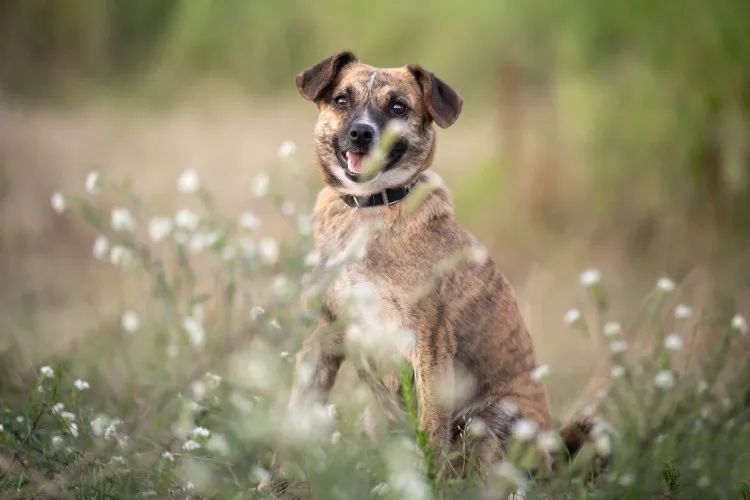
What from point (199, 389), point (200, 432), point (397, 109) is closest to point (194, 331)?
point (199, 389)

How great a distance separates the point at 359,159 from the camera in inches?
158

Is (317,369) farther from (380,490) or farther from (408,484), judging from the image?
(408,484)

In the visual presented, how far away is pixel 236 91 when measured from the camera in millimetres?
8852

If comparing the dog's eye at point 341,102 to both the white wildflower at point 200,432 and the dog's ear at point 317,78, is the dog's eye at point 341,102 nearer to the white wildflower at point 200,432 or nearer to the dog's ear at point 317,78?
the dog's ear at point 317,78

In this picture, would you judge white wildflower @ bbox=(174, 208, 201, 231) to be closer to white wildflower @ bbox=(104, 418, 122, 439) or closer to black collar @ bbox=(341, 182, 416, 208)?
black collar @ bbox=(341, 182, 416, 208)

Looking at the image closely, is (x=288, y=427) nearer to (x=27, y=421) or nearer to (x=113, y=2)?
(x=27, y=421)

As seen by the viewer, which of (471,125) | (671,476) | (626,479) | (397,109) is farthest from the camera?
(471,125)

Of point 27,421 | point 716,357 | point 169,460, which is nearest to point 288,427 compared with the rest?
point 169,460

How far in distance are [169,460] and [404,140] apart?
6.04ft

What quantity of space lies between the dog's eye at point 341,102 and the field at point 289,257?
0.34 m

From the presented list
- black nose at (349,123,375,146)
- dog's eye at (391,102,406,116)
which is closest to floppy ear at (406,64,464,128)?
dog's eye at (391,102,406,116)

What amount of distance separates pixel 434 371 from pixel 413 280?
43cm

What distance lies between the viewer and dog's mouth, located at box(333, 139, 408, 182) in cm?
400

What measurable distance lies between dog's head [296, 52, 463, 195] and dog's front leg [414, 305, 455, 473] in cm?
73
